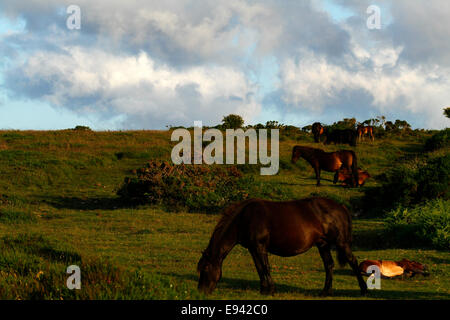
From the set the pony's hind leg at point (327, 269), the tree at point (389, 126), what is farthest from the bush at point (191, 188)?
the tree at point (389, 126)

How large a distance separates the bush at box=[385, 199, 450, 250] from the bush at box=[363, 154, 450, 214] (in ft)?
13.5

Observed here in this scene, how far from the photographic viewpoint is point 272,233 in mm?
9047

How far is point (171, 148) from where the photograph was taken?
39.2m

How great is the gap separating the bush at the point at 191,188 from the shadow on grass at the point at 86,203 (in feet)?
2.08

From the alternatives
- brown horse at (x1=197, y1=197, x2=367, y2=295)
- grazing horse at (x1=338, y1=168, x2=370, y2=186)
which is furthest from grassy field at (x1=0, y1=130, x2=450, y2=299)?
grazing horse at (x1=338, y1=168, x2=370, y2=186)

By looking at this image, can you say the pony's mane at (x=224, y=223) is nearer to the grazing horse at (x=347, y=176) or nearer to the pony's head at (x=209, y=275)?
the pony's head at (x=209, y=275)

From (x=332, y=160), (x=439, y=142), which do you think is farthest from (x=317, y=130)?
(x=332, y=160)

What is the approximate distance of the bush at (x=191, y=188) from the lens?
25.1m

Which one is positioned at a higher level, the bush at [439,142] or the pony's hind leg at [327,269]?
the bush at [439,142]

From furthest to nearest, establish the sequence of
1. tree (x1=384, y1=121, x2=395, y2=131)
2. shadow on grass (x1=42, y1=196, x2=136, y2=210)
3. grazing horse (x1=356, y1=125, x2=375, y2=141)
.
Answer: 1. tree (x1=384, y1=121, x2=395, y2=131)
2. grazing horse (x1=356, y1=125, x2=375, y2=141)
3. shadow on grass (x1=42, y1=196, x2=136, y2=210)

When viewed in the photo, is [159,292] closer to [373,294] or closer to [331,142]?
[373,294]

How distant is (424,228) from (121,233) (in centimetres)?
1053

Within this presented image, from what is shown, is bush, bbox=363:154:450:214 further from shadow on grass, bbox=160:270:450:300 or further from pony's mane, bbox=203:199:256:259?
pony's mane, bbox=203:199:256:259

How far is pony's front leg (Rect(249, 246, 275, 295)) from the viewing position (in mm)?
8898
